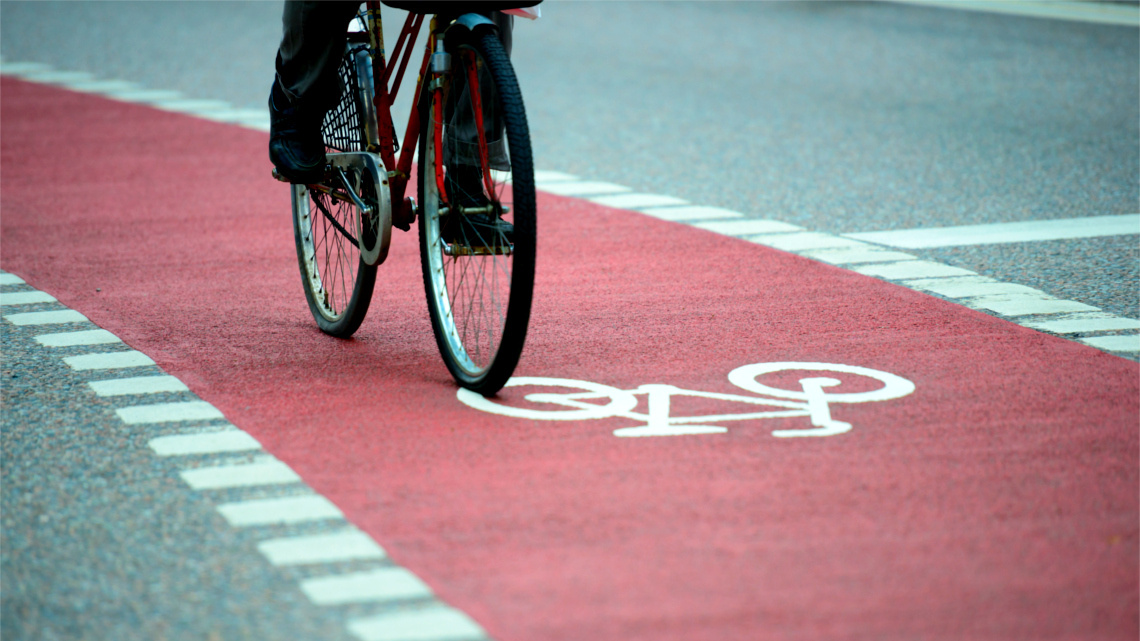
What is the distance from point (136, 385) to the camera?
163 inches

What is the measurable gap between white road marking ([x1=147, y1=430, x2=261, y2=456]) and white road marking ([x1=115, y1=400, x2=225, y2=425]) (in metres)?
0.15

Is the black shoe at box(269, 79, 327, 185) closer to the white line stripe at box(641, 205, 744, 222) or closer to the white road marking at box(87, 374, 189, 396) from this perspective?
the white road marking at box(87, 374, 189, 396)

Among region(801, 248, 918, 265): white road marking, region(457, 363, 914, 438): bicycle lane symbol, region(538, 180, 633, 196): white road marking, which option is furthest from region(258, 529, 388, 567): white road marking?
region(538, 180, 633, 196): white road marking

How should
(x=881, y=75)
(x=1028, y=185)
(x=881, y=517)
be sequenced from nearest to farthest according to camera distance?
(x=881, y=517)
(x=1028, y=185)
(x=881, y=75)

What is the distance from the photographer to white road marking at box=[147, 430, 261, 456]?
357 centimetres

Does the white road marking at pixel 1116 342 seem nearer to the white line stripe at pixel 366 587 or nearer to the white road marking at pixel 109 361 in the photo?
the white line stripe at pixel 366 587

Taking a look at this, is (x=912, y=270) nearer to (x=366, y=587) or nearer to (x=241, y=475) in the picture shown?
(x=241, y=475)

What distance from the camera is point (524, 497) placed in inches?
127

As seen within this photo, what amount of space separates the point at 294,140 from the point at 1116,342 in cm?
275

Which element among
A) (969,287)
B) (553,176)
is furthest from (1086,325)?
(553,176)

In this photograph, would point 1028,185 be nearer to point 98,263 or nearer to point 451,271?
point 451,271

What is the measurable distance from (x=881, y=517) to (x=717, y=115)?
742 cm

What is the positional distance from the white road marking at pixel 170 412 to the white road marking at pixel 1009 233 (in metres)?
3.36

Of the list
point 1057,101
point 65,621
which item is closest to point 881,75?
point 1057,101
